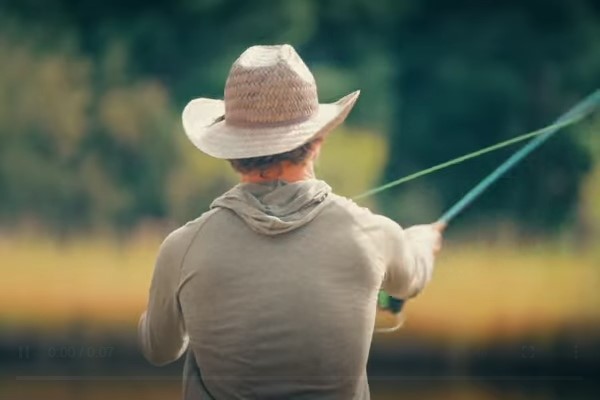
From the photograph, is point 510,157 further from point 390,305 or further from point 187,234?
point 187,234

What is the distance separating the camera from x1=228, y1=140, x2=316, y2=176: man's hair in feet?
6.34

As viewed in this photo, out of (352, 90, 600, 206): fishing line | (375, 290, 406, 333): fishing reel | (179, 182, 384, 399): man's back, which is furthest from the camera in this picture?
(352, 90, 600, 206): fishing line

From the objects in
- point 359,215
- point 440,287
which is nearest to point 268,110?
point 359,215

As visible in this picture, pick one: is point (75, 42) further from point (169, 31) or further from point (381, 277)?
point (381, 277)

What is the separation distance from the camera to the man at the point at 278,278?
1.87 meters

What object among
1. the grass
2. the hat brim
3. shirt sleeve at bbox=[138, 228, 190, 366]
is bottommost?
the grass

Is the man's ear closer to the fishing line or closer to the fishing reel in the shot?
the fishing reel

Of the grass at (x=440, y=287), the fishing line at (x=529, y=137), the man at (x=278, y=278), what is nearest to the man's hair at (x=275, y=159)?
the man at (x=278, y=278)

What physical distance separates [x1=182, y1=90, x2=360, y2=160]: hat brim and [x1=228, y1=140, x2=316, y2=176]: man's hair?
1 centimetres

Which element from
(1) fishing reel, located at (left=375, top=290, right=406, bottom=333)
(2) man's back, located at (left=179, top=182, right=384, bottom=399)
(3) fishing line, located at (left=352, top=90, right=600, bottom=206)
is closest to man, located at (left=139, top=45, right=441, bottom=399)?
(2) man's back, located at (left=179, top=182, right=384, bottom=399)

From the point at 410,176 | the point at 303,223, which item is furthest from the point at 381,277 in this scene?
the point at 410,176

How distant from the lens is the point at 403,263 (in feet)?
6.40

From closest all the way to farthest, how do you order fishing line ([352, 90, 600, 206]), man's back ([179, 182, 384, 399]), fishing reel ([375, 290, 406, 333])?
man's back ([179, 182, 384, 399])
fishing reel ([375, 290, 406, 333])
fishing line ([352, 90, 600, 206])

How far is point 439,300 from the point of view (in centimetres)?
356
